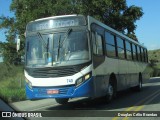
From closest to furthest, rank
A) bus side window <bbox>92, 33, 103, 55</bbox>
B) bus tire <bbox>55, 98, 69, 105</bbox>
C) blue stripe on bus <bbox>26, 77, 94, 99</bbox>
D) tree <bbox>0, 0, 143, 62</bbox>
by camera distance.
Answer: blue stripe on bus <bbox>26, 77, 94, 99</bbox> < bus side window <bbox>92, 33, 103, 55</bbox> < bus tire <bbox>55, 98, 69, 105</bbox> < tree <bbox>0, 0, 143, 62</bbox>

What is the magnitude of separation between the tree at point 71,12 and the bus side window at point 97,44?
55.2 feet

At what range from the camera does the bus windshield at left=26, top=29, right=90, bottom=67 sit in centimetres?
1204

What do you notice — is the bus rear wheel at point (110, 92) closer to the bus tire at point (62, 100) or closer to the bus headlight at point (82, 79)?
the bus tire at point (62, 100)

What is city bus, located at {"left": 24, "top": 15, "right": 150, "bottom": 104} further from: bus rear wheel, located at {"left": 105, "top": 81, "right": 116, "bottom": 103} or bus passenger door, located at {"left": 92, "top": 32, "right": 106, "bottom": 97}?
bus rear wheel, located at {"left": 105, "top": 81, "right": 116, "bottom": 103}

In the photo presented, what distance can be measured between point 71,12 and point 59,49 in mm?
19076

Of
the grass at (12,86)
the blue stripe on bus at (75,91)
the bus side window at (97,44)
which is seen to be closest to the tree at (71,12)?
the grass at (12,86)

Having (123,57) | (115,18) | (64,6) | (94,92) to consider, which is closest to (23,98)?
(123,57)

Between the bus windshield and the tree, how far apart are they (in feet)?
56.0

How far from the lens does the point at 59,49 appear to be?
12.2m

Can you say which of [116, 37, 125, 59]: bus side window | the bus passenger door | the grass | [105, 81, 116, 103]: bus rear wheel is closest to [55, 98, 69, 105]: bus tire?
[105, 81, 116, 103]: bus rear wheel

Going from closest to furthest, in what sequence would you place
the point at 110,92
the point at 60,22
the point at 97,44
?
the point at 60,22
the point at 97,44
the point at 110,92

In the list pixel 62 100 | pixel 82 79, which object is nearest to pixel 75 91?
pixel 82 79

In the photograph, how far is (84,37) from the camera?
12.2 metres

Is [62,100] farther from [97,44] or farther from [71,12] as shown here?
[71,12]
